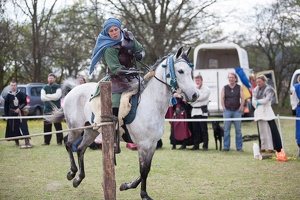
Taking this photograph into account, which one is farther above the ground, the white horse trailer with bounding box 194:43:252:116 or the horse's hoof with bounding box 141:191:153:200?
the white horse trailer with bounding box 194:43:252:116

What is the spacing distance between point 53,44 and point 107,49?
24.2 m

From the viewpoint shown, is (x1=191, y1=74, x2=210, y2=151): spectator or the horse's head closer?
the horse's head

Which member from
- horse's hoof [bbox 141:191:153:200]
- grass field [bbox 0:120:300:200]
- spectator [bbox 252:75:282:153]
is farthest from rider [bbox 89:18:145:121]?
spectator [bbox 252:75:282:153]

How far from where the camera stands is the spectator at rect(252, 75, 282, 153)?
36.4 ft

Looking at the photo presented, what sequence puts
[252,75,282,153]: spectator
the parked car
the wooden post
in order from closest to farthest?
the wooden post < [252,75,282,153]: spectator < the parked car

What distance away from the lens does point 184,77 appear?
6.10m

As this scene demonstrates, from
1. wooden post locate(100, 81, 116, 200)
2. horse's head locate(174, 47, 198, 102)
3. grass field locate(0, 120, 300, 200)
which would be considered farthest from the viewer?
grass field locate(0, 120, 300, 200)

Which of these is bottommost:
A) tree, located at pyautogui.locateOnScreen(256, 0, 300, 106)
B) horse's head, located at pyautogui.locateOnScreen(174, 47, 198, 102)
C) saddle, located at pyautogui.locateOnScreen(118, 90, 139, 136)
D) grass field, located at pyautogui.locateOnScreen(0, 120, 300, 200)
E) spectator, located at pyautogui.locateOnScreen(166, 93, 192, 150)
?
grass field, located at pyautogui.locateOnScreen(0, 120, 300, 200)

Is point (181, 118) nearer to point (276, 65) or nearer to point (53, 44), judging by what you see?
point (53, 44)

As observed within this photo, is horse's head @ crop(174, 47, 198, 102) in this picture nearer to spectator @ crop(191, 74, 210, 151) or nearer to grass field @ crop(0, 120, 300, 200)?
grass field @ crop(0, 120, 300, 200)

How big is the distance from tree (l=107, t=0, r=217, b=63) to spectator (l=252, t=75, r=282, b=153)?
14469 millimetres

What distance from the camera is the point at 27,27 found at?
28.8 metres

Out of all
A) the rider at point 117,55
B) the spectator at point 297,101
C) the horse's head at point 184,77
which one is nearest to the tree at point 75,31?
the spectator at point 297,101

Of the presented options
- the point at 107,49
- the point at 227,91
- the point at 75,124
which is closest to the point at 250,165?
the point at 227,91
